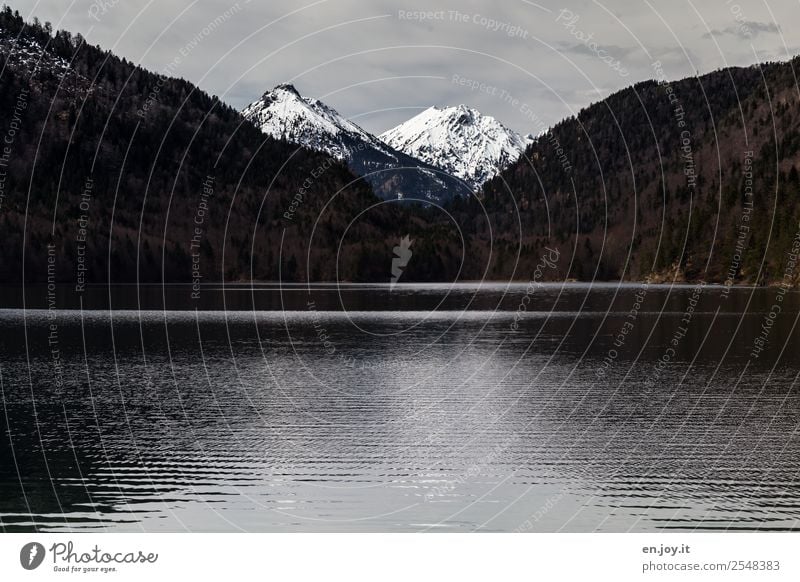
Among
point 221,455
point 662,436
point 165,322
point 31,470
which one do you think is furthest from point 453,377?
point 165,322

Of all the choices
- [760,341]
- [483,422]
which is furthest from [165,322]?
[483,422]

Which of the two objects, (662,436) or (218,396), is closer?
(662,436)

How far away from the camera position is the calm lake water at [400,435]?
109 feet

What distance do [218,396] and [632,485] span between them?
30.9 metres

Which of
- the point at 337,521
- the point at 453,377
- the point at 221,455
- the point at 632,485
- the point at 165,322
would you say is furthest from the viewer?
the point at 165,322

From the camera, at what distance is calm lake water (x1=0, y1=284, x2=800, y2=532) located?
109 ft

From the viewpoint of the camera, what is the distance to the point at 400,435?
152 ft

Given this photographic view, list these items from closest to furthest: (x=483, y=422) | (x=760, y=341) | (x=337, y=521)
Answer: (x=337, y=521)
(x=483, y=422)
(x=760, y=341)
